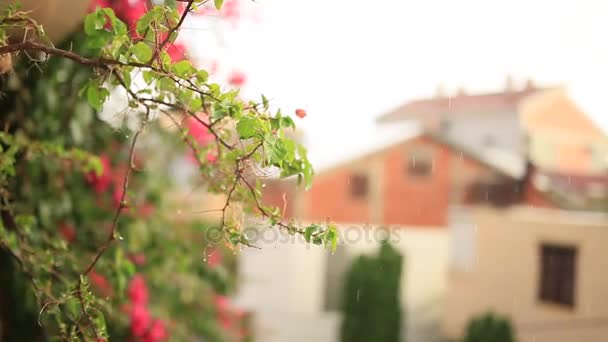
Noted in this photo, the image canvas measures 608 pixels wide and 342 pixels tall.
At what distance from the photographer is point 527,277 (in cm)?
320

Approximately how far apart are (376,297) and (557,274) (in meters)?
1.87

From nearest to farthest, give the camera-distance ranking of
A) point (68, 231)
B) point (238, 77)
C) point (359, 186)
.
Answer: point (68, 231) → point (238, 77) → point (359, 186)

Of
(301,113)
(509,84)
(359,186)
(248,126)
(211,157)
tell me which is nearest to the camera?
(248,126)

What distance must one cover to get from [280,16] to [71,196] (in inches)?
37.0

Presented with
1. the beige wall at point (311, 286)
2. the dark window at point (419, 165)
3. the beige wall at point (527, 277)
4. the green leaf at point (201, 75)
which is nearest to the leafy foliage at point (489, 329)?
the beige wall at point (527, 277)

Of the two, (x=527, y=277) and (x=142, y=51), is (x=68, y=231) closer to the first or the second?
(x=142, y=51)

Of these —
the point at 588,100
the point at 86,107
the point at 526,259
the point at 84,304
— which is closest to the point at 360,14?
the point at 588,100

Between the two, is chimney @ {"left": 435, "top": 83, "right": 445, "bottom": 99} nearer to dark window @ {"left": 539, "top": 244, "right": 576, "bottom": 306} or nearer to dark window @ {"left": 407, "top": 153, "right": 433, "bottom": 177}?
dark window @ {"left": 539, "top": 244, "right": 576, "bottom": 306}

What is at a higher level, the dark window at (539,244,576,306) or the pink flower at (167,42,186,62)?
the pink flower at (167,42,186,62)

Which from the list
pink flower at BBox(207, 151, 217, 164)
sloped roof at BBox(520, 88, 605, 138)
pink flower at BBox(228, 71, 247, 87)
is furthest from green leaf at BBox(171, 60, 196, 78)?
sloped roof at BBox(520, 88, 605, 138)

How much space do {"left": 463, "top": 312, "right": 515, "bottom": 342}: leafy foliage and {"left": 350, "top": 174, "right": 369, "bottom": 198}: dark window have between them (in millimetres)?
1921

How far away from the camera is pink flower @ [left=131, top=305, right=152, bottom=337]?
162 centimetres

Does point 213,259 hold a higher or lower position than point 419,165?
lower

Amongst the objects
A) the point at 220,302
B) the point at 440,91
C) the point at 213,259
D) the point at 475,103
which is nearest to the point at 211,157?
the point at 213,259
